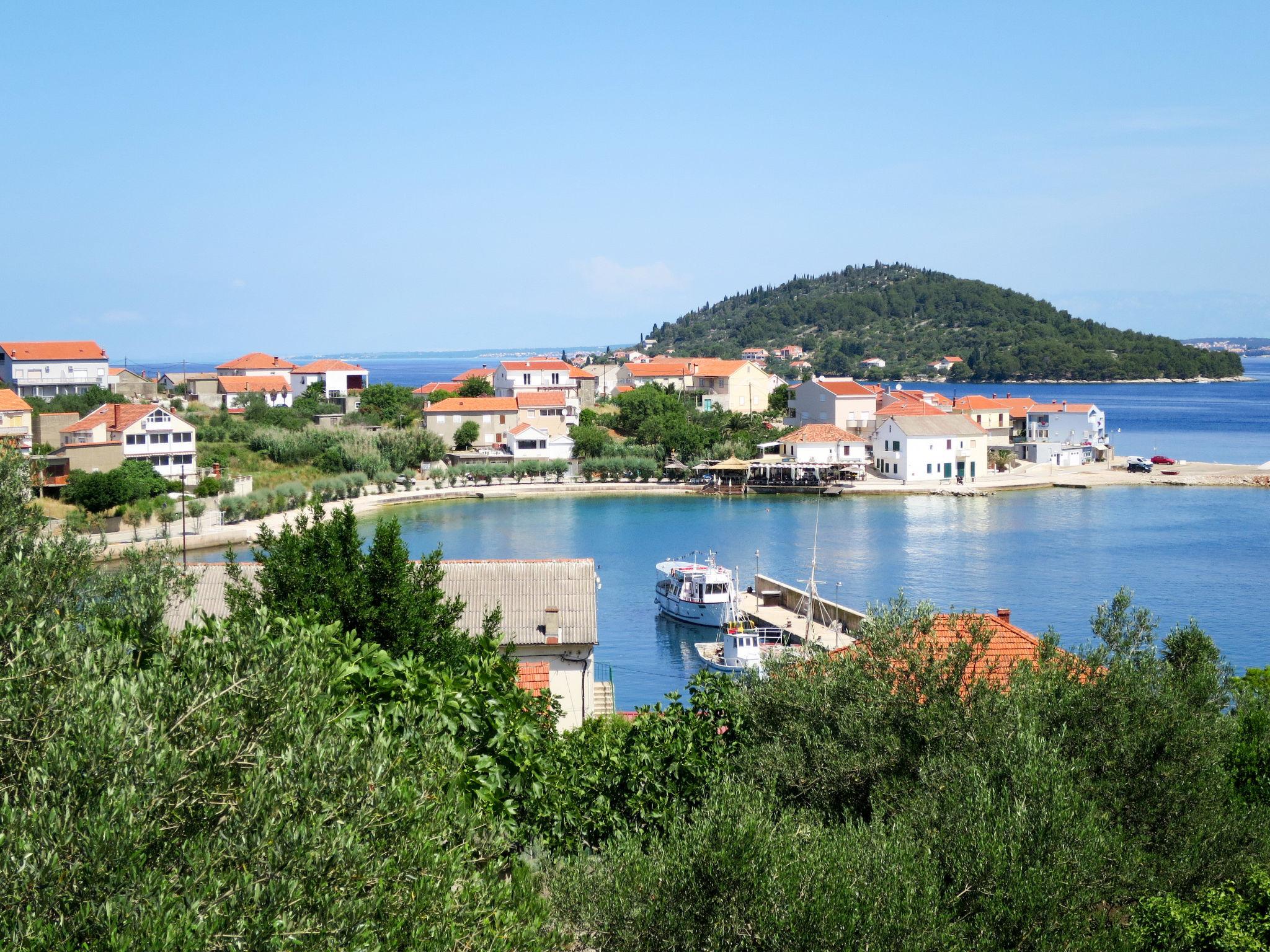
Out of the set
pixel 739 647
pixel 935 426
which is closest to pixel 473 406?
pixel 935 426

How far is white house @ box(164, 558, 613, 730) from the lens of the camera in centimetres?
1700

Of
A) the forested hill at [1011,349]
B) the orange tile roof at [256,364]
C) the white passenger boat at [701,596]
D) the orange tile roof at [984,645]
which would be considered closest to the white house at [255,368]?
the orange tile roof at [256,364]

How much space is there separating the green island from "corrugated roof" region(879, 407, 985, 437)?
45.2 m

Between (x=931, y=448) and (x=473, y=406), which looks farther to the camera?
(x=473, y=406)

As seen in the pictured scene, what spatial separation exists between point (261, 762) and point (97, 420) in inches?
1751

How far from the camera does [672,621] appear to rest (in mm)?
29297

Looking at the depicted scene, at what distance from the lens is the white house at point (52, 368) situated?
201 ft

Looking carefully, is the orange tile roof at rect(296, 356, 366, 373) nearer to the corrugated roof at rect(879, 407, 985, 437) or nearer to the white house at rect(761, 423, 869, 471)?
the white house at rect(761, 423, 869, 471)

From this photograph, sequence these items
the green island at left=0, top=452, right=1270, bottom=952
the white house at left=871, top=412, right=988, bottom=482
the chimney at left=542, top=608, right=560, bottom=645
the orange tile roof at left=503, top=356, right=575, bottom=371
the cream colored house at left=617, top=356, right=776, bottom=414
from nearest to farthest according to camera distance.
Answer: the green island at left=0, top=452, right=1270, bottom=952
the chimney at left=542, top=608, right=560, bottom=645
the white house at left=871, top=412, right=988, bottom=482
the orange tile roof at left=503, top=356, right=575, bottom=371
the cream colored house at left=617, top=356, right=776, bottom=414

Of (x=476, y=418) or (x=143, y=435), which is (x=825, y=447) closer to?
(x=476, y=418)

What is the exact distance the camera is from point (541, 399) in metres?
64.1

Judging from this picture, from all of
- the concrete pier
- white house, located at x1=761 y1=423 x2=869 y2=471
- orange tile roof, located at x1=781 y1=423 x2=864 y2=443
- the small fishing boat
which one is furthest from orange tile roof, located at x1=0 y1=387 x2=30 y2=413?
orange tile roof, located at x1=781 y1=423 x2=864 y2=443

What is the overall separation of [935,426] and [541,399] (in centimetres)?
2301

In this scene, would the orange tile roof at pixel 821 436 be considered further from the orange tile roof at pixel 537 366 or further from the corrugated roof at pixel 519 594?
the corrugated roof at pixel 519 594
